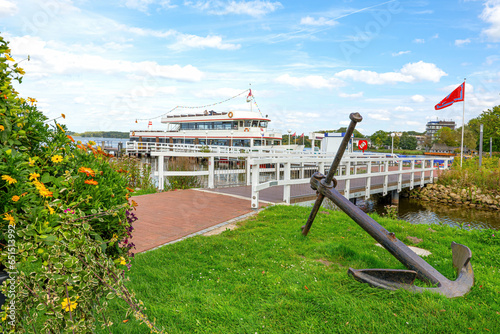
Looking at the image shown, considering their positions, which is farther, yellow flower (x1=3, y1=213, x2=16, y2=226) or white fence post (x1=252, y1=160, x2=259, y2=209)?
white fence post (x1=252, y1=160, x2=259, y2=209)

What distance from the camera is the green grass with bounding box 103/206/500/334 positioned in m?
2.61

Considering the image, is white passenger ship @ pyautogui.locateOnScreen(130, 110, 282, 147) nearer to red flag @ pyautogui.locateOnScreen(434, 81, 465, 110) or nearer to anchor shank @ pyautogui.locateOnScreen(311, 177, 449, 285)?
red flag @ pyautogui.locateOnScreen(434, 81, 465, 110)

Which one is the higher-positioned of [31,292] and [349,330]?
[31,292]

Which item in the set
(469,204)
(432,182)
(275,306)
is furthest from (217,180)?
(432,182)

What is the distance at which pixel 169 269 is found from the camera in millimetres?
3707

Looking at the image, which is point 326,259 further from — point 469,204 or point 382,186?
point 469,204

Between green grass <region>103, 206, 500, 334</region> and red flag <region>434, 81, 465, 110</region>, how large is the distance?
16.7 meters

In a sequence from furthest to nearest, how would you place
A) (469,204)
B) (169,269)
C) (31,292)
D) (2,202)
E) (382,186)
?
(469,204), (382,186), (169,269), (2,202), (31,292)

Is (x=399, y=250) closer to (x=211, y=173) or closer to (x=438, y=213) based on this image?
(x=211, y=173)

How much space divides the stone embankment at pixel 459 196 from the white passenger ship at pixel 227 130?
1375cm

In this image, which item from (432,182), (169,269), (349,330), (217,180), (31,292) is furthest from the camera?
Result: (432,182)

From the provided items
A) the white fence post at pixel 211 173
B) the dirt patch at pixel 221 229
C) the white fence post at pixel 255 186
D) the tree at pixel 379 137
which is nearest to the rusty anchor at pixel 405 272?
the dirt patch at pixel 221 229

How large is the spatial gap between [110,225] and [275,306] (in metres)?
1.59

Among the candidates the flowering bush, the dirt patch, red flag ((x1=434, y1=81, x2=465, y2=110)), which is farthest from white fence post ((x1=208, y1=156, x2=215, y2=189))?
red flag ((x1=434, y1=81, x2=465, y2=110))
